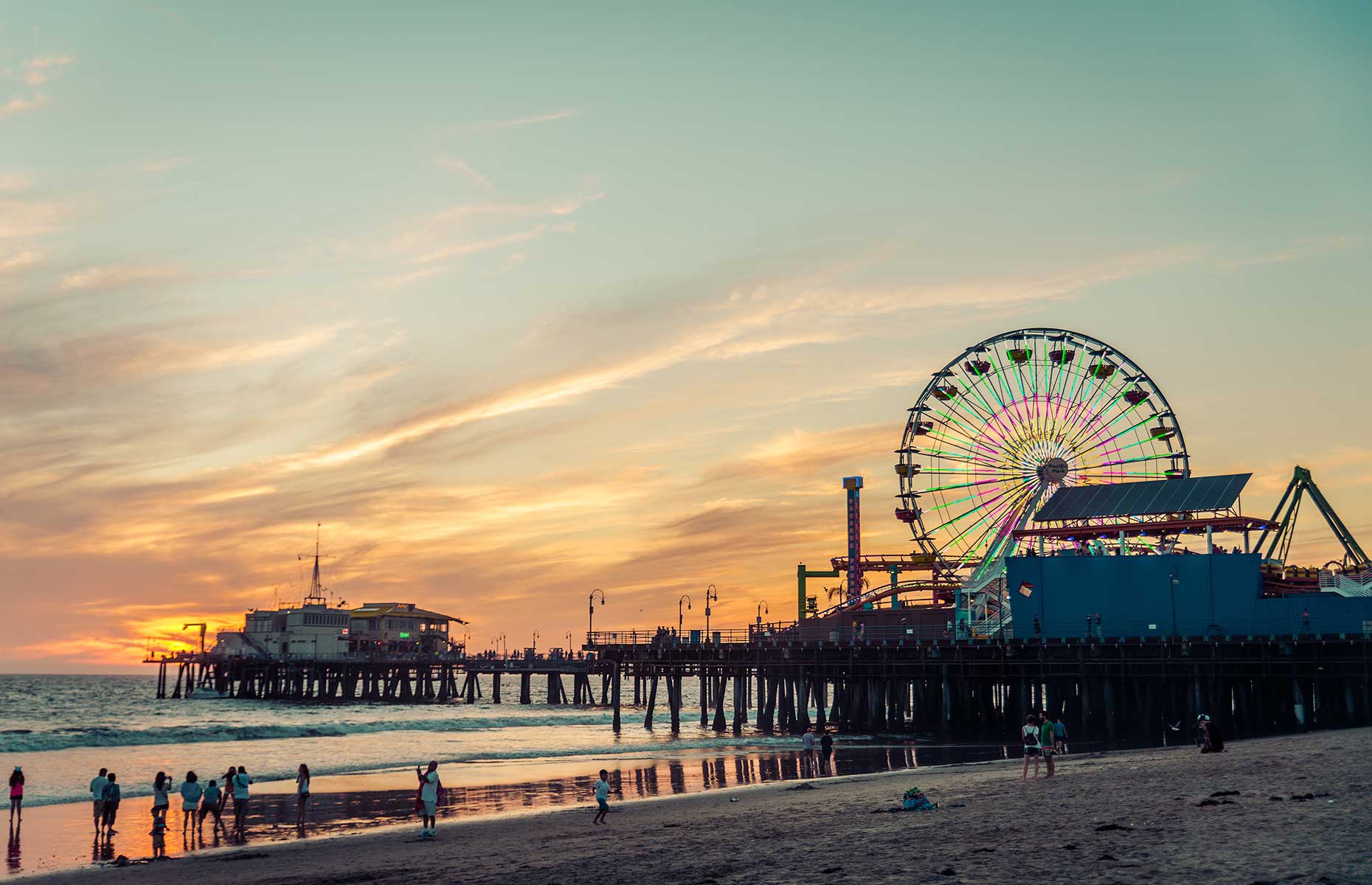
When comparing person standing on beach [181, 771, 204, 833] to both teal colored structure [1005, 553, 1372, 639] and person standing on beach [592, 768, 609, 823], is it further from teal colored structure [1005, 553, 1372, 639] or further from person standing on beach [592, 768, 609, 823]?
teal colored structure [1005, 553, 1372, 639]

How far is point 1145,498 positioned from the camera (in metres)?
65.1

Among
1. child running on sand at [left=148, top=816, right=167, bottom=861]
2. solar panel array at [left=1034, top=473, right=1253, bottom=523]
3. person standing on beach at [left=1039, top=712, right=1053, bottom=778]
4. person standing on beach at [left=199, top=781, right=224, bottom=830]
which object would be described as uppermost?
solar panel array at [left=1034, top=473, right=1253, bottom=523]

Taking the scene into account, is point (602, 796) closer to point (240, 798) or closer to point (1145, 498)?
point (240, 798)

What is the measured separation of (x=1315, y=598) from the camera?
180ft

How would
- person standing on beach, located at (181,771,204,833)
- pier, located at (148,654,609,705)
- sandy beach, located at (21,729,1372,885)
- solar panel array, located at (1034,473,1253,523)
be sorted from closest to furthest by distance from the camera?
sandy beach, located at (21,729,1372,885), person standing on beach, located at (181,771,204,833), solar panel array, located at (1034,473,1253,523), pier, located at (148,654,609,705)

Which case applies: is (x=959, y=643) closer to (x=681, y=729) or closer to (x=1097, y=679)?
(x=1097, y=679)

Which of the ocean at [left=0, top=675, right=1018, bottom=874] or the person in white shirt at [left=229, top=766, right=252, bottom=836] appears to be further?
the ocean at [left=0, top=675, right=1018, bottom=874]

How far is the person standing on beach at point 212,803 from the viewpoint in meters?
29.5

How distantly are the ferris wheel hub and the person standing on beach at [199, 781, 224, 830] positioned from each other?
5251 centimetres

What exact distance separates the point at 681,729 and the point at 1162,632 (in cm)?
3012

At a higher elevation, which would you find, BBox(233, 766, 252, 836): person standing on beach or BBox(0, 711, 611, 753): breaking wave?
BBox(233, 766, 252, 836): person standing on beach

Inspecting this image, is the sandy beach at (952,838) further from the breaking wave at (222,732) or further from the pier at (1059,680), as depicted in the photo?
the breaking wave at (222,732)

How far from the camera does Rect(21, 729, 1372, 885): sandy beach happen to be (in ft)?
51.6

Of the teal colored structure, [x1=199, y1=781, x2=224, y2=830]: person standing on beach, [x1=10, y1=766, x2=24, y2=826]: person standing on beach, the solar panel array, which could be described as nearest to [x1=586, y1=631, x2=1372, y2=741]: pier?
the teal colored structure
